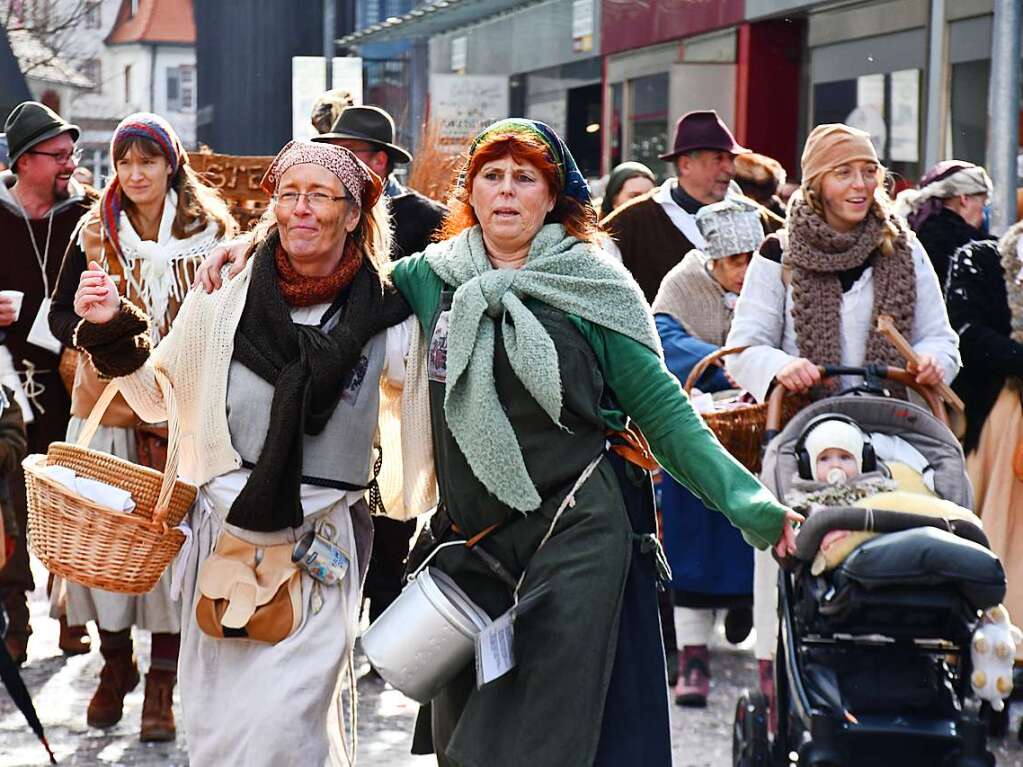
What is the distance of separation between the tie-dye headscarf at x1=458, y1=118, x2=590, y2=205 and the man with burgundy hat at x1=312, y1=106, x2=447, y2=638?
9.70 feet

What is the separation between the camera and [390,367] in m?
4.73

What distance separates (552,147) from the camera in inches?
178

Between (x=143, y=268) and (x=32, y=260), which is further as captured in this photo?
(x=32, y=260)

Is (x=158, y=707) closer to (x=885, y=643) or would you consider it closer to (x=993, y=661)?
(x=885, y=643)

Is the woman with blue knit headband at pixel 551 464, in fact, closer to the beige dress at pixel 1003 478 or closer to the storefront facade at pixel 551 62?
the beige dress at pixel 1003 478

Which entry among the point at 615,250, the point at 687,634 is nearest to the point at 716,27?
the point at 615,250

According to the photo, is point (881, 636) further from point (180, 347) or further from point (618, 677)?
point (180, 347)

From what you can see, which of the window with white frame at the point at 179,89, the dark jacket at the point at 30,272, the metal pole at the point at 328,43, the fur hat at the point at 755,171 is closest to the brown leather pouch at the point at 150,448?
the dark jacket at the point at 30,272

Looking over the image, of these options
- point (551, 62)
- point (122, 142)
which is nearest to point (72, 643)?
point (122, 142)

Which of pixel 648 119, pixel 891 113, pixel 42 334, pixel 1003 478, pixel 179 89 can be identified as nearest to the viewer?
pixel 1003 478

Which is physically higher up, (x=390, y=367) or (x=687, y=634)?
(x=390, y=367)

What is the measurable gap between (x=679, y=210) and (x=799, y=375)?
274cm

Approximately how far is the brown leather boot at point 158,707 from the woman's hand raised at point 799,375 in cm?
244

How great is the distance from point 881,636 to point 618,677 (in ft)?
4.51
